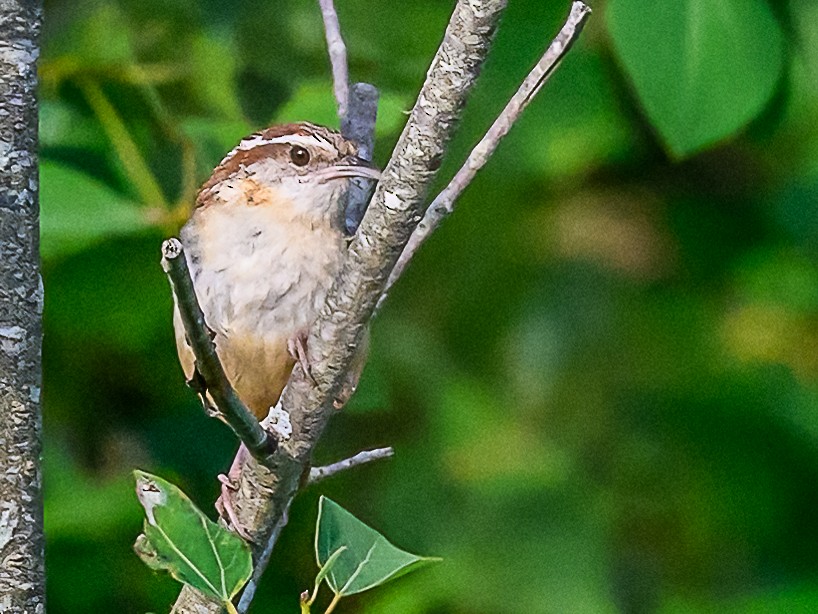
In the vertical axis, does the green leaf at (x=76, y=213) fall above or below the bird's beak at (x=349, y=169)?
below

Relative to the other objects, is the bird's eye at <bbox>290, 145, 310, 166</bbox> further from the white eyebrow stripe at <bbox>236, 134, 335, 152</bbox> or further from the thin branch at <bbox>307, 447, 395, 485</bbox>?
the thin branch at <bbox>307, 447, 395, 485</bbox>

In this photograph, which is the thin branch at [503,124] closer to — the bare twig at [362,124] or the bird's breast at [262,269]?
the bird's breast at [262,269]

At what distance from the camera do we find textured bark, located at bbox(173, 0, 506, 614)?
1272 millimetres

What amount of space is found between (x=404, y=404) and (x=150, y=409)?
1.88 feet

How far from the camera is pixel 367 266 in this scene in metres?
1.42

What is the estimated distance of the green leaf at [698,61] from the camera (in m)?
2.22

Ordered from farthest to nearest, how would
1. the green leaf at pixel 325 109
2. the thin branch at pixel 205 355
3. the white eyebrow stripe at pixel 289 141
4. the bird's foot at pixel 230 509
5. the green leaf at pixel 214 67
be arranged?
the green leaf at pixel 214 67 → the green leaf at pixel 325 109 → the white eyebrow stripe at pixel 289 141 → the bird's foot at pixel 230 509 → the thin branch at pixel 205 355

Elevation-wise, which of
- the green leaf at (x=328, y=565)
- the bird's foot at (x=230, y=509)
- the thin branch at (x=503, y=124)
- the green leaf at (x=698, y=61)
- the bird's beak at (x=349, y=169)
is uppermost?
the thin branch at (x=503, y=124)

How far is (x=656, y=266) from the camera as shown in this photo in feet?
10.3

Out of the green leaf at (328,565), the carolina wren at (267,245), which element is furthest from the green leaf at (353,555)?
the carolina wren at (267,245)

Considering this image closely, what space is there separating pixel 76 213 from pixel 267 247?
0.43 meters

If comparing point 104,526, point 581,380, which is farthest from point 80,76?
point 581,380

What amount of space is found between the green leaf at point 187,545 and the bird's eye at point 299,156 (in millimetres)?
986

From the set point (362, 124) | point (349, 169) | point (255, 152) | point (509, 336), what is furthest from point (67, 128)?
point (509, 336)
